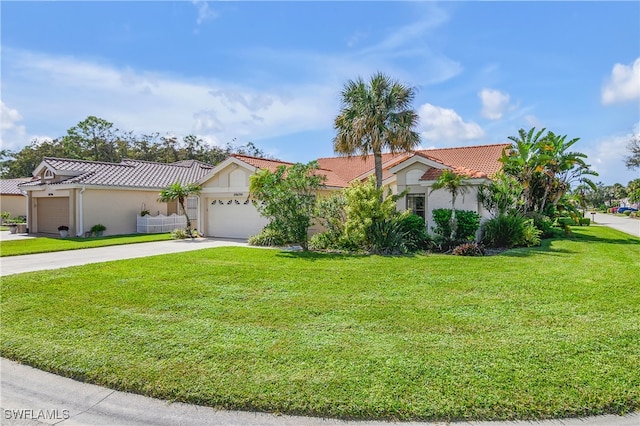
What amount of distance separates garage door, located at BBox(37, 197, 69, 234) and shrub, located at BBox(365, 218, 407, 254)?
19195 mm

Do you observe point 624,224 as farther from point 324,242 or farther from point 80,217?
point 80,217

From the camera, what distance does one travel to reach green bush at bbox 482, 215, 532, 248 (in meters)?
15.9

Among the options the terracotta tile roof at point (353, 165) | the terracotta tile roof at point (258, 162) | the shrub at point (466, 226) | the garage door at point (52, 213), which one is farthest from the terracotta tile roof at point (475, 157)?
the garage door at point (52, 213)

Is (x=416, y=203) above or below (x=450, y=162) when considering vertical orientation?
below

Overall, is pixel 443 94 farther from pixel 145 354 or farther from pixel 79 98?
pixel 145 354

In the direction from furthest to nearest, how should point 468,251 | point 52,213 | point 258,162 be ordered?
point 52,213 < point 258,162 < point 468,251

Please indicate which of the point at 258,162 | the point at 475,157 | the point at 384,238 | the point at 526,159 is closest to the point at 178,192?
the point at 258,162

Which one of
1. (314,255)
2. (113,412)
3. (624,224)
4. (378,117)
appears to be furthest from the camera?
(624,224)

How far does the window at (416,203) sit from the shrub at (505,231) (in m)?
3.23

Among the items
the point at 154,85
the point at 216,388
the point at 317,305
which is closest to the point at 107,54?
the point at 154,85

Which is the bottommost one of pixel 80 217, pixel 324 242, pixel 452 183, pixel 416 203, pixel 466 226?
pixel 324 242

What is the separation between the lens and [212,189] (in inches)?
853

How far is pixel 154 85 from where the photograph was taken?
16.0 metres

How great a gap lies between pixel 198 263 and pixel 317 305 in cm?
592
